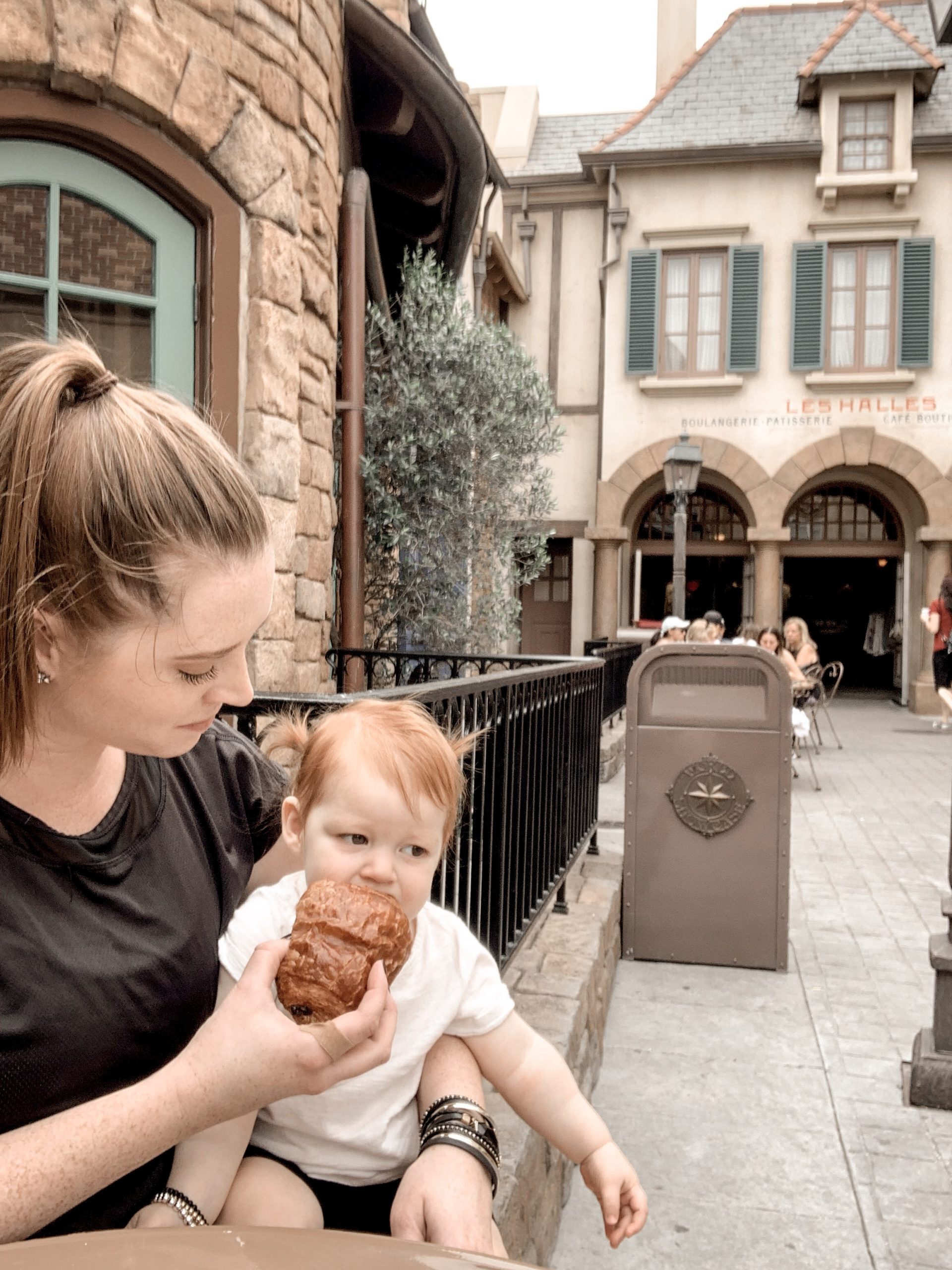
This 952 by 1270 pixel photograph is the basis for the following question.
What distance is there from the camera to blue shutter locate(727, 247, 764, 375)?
1809 centimetres

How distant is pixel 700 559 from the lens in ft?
82.5

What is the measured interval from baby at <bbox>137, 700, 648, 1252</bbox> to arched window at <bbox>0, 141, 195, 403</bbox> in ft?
9.57

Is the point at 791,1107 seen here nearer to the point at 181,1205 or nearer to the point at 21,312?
the point at 181,1205

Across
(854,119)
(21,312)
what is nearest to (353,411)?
(21,312)

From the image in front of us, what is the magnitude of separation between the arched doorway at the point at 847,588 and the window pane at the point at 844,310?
3.45 m

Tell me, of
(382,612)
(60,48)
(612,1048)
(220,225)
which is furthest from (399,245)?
(612,1048)

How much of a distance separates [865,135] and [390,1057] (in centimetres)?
1970

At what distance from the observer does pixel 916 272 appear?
17.7m

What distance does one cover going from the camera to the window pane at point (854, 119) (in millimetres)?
17906

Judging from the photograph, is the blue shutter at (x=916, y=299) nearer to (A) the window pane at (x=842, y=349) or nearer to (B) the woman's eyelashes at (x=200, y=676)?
(A) the window pane at (x=842, y=349)

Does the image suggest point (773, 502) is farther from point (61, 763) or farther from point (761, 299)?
point (61, 763)

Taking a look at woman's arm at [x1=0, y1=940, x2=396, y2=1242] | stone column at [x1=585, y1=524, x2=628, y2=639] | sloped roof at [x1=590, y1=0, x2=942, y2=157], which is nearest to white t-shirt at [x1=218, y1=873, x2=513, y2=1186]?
woman's arm at [x1=0, y1=940, x2=396, y2=1242]

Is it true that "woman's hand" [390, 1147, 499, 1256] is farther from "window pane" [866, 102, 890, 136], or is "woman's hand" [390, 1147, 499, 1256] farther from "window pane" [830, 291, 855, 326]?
"window pane" [866, 102, 890, 136]

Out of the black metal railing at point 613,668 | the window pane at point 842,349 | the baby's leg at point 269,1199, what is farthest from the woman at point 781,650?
the baby's leg at point 269,1199
